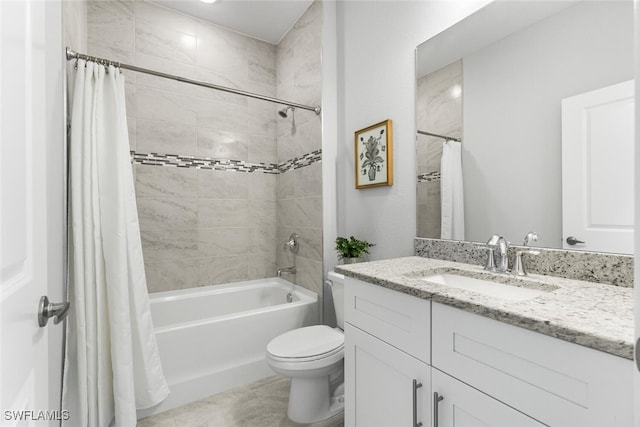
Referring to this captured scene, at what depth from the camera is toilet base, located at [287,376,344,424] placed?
1.56m

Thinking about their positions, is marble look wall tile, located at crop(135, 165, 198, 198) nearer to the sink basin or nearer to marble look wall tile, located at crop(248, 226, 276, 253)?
marble look wall tile, located at crop(248, 226, 276, 253)

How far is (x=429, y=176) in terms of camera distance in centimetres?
154

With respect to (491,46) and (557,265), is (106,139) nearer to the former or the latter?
(491,46)

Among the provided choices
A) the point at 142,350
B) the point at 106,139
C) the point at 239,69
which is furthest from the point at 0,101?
the point at 239,69

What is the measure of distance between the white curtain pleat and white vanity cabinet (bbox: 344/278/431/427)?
1.94ft

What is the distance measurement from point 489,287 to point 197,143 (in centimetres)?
235

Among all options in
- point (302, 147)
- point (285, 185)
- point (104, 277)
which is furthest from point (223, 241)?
point (104, 277)

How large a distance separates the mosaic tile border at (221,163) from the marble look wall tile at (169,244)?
55cm

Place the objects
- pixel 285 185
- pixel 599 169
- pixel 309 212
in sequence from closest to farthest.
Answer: pixel 599 169, pixel 309 212, pixel 285 185

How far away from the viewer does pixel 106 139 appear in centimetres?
150

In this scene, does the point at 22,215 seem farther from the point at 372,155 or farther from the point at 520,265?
the point at 372,155

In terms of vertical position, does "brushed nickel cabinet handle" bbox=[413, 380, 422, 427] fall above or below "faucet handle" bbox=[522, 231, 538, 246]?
below

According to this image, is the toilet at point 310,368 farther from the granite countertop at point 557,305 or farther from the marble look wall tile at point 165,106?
the marble look wall tile at point 165,106

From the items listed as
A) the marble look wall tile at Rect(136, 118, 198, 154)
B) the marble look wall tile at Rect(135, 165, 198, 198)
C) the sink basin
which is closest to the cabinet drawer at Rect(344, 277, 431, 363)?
the sink basin
